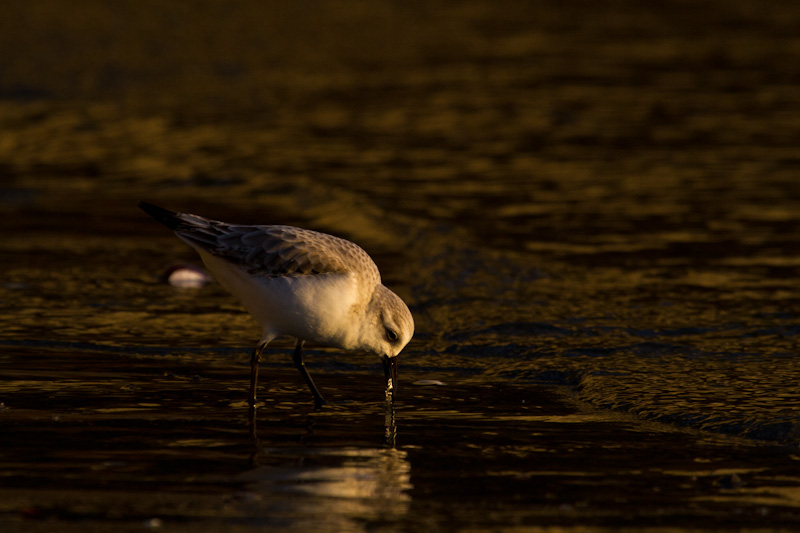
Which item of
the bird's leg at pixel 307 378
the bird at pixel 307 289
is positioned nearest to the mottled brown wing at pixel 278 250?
the bird at pixel 307 289

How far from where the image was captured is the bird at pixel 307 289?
7426 mm

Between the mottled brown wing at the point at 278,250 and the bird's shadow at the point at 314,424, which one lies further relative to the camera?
the mottled brown wing at the point at 278,250

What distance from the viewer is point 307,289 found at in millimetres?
7406

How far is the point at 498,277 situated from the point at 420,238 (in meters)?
1.55

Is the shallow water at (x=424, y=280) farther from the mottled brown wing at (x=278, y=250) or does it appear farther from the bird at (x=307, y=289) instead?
the mottled brown wing at (x=278, y=250)

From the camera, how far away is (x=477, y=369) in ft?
27.9

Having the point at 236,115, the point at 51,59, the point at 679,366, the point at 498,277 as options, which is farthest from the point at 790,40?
the point at 679,366

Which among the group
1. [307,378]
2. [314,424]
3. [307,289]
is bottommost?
[314,424]

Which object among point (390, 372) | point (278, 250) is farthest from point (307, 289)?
point (390, 372)

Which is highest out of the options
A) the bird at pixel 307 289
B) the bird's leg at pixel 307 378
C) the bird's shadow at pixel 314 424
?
the bird at pixel 307 289

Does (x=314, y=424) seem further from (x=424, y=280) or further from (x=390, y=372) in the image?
(x=424, y=280)

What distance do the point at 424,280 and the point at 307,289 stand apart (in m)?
3.55

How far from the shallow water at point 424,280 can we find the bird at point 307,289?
1.24ft

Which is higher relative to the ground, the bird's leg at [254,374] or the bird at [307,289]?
the bird at [307,289]
